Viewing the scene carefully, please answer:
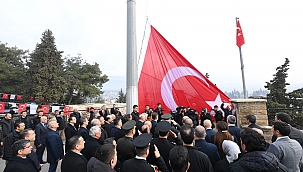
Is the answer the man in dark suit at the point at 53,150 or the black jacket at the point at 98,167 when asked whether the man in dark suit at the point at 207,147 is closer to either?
the black jacket at the point at 98,167

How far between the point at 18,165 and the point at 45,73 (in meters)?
23.7

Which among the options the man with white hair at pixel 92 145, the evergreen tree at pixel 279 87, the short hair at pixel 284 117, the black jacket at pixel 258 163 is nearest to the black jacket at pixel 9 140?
the man with white hair at pixel 92 145

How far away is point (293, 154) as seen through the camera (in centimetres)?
246

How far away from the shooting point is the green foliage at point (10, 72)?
2555 centimetres

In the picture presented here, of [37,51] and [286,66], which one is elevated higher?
[37,51]

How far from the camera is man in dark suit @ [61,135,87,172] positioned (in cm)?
264

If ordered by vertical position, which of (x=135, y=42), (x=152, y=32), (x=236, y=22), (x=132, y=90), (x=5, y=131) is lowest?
(x=5, y=131)

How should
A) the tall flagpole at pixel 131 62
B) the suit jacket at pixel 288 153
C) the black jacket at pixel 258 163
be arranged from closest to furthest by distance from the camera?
1. the black jacket at pixel 258 163
2. the suit jacket at pixel 288 153
3. the tall flagpole at pixel 131 62

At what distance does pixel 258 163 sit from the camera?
71.8 inches

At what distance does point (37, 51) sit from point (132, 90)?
23196 millimetres

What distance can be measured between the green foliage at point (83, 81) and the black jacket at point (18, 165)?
2665 centimetres

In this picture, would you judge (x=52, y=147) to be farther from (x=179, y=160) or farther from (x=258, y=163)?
(x=258, y=163)

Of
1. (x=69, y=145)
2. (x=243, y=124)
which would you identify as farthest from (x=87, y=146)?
(x=243, y=124)

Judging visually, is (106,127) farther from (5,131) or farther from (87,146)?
(5,131)
